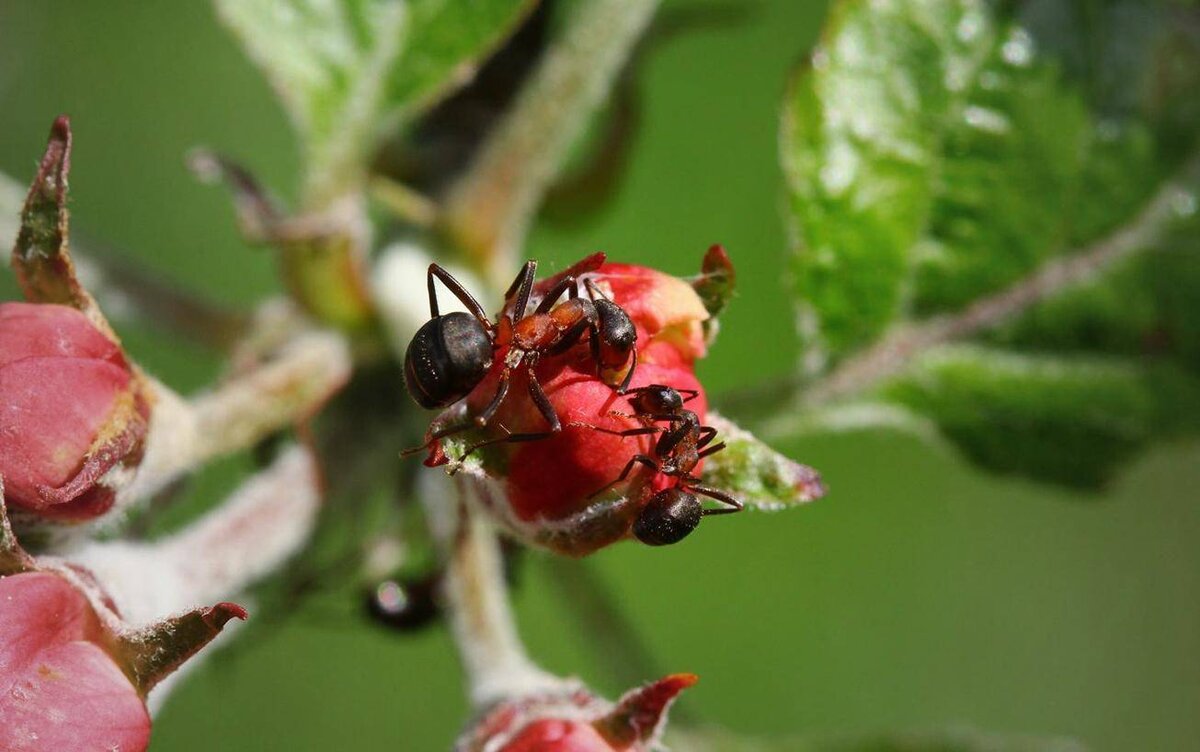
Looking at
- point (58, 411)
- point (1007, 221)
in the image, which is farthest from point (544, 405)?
point (1007, 221)

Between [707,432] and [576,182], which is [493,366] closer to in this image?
[707,432]

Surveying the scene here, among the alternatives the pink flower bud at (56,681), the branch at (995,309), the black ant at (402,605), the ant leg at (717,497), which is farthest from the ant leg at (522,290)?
the branch at (995,309)

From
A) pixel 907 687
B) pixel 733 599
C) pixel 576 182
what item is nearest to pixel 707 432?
pixel 576 182

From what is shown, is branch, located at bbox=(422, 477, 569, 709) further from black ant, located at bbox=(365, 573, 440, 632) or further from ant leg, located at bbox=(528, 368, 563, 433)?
ant leg, located at bbox=(528, 368, 563, 433)

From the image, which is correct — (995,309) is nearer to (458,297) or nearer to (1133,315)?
(1133,315)

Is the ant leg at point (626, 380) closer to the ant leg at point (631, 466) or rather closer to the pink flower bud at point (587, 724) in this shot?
the ant leg at point (631, 466)

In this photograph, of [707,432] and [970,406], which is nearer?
[707,432]

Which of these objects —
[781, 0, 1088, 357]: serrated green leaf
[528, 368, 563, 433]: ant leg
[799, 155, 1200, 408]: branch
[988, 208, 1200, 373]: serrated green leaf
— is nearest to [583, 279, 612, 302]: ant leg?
[528, 368, 563, 433]: ant leg
